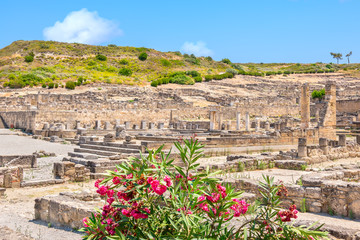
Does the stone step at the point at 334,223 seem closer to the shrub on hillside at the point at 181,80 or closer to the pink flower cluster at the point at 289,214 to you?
the pink flower cluster at the point at 289,214

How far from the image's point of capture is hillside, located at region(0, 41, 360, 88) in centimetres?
5525

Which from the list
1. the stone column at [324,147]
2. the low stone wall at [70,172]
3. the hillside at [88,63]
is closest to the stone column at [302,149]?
the stone column at [324,147]

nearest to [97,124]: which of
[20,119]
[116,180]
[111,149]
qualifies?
[20,119]

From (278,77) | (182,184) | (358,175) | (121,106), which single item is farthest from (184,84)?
(182,184)

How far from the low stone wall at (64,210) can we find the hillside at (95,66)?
45419 millimetres

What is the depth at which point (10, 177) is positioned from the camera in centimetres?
942

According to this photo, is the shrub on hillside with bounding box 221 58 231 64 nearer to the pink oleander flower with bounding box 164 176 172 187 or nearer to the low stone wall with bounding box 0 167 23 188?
the low stone wall with bounding box 0 167 23 188

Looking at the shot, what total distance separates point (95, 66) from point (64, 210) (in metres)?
64.8

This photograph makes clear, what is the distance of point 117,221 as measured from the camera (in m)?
3.27

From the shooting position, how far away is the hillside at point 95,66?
181 feet

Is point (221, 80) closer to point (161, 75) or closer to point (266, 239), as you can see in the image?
point (161, 75)

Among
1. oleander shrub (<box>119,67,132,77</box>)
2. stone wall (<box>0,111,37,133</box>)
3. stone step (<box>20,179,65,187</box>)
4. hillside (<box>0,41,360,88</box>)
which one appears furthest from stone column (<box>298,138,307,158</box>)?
oleander shrub (<box>119,67,132,77</box>)

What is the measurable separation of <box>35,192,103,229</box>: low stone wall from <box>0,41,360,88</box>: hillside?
45419 mm

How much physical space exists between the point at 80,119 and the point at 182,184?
1216 inches
